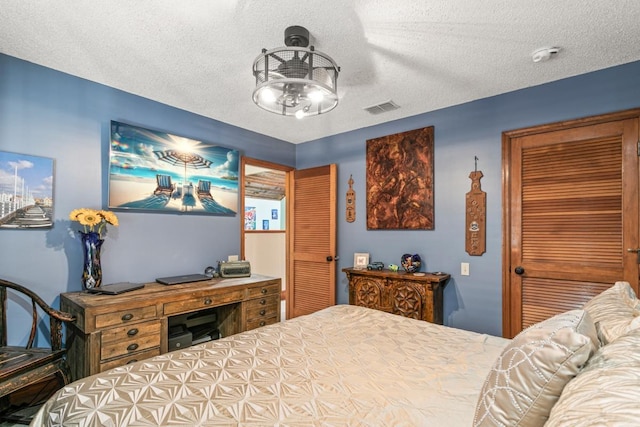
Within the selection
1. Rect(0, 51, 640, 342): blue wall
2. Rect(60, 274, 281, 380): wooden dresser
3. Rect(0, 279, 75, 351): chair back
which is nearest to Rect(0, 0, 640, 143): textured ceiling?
Rect(0, 51, 640, 342): blue wall

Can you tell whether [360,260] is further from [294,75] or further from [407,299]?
[294,75]

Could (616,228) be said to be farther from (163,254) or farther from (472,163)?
(163,254)

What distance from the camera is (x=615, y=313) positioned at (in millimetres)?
1254

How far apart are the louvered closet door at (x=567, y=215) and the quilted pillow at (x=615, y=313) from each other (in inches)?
40.0

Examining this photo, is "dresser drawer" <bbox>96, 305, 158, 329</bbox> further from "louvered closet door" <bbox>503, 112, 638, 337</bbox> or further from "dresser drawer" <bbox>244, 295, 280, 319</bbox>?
"louvered closet door" <bbox>503, 112, 638, 337</bbox>

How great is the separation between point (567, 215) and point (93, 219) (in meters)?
3.81

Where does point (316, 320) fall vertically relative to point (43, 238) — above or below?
below

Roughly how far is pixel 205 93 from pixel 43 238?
1735 millimetres

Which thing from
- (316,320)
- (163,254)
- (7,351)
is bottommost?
(7,351)

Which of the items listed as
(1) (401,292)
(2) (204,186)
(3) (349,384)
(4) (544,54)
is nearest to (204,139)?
(2) (204,186)

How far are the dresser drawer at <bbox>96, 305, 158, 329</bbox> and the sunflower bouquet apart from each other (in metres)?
0.75

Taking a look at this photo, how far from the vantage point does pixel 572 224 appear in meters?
2.54

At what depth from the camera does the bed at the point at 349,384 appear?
840 mm

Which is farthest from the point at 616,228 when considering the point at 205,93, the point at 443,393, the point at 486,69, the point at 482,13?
the point at 205,93
